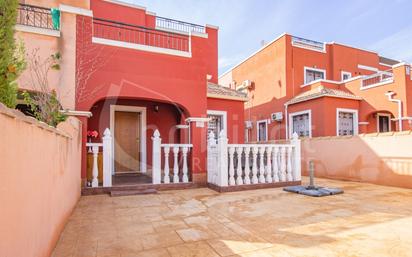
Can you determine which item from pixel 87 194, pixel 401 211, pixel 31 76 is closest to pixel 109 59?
pixel 31 76

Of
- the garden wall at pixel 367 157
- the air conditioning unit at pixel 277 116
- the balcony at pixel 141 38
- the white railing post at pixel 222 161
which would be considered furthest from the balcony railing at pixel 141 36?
the air conditioning unit at pixel 277 116

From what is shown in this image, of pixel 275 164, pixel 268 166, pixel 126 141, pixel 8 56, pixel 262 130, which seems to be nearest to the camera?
pixel 8 56

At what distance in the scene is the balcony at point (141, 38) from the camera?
6116 mm

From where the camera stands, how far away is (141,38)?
7809 mm

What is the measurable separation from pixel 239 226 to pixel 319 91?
9710 mm

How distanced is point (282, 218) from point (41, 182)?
3263mm

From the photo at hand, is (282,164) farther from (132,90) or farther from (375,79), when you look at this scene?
(375,79)

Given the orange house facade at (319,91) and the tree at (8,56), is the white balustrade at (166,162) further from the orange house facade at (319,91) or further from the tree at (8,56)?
the orange house facade at (319,91)

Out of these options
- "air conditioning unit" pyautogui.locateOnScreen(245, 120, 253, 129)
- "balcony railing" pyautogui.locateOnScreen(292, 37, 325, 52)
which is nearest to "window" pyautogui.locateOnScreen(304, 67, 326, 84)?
"balcony railing" pyautogui.locateOnScreen(292, 37, 325, 52)

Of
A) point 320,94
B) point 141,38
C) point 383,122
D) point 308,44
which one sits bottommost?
point 383,122

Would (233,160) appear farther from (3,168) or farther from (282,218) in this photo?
(3,168)

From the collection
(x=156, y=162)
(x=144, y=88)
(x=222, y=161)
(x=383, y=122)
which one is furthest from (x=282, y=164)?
(x=383, y=122)

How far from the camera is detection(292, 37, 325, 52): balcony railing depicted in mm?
13322

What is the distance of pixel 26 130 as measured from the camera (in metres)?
1.77
